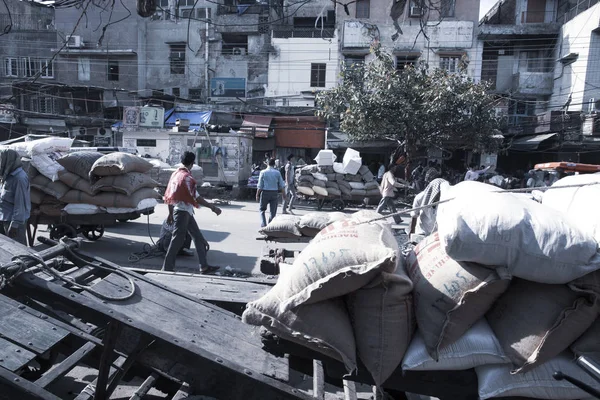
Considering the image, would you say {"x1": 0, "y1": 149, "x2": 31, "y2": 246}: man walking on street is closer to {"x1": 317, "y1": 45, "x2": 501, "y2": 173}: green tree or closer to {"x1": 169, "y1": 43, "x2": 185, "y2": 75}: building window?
{"x1": 317, "y1": 45, "x2": 501, "y2": 173}: green tree

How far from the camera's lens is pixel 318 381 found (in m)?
2.17

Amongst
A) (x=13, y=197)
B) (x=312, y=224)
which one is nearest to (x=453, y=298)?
(x=312, y=224)

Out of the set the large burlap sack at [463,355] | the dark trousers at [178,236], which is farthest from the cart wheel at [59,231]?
the large burlap sack at [463,355]

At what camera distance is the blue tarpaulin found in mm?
24159

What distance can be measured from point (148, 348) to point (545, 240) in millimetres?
1895

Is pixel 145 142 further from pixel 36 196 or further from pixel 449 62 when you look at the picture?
pixel 449 62

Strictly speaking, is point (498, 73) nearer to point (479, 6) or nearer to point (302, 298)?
point (479, 6)

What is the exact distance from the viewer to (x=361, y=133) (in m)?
16.8

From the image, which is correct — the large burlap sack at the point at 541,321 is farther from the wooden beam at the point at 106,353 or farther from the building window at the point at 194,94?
the building window at the point at 194,94

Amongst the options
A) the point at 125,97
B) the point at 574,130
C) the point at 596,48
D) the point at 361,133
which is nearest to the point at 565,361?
the point at 361,133

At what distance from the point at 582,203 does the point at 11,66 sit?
3760cm

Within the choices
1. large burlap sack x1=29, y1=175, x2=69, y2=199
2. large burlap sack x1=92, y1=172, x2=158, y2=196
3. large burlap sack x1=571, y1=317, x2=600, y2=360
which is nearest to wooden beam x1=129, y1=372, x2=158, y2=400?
large burlap sack x1=571, y1=317, x2=600, y2=360

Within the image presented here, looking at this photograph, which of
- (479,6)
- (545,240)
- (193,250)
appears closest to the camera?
(545,240)

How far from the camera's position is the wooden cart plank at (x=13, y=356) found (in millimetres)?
1831
